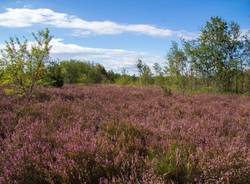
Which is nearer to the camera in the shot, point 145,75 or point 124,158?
point 124,158

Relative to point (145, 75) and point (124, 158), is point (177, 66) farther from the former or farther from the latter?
point (124, 158)

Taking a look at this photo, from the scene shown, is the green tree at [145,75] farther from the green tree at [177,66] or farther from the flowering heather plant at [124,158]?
the flowering heather plant at [124,158]

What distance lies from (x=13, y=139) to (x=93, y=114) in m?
2.12

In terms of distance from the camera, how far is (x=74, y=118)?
5738 mm

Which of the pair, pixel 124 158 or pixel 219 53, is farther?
pixel 219 53

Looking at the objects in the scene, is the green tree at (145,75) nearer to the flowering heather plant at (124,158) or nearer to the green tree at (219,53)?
the green tree at (219,53)

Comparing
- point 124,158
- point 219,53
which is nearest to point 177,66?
point 219,53

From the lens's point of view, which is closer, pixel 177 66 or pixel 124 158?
pixel 124 158

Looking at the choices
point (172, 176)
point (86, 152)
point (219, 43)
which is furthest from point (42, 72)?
point (219, 43)

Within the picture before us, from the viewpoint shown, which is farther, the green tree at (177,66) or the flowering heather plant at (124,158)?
the green tree at (177,66)

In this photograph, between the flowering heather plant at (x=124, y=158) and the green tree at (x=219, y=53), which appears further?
the green tree at (x=219, y=53)

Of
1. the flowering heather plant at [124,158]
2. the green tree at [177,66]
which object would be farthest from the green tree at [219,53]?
the flowering heather plant at [124,158]

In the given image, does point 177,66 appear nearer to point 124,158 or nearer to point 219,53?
point 219,53

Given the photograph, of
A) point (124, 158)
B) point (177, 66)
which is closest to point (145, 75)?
point (177, 66)
